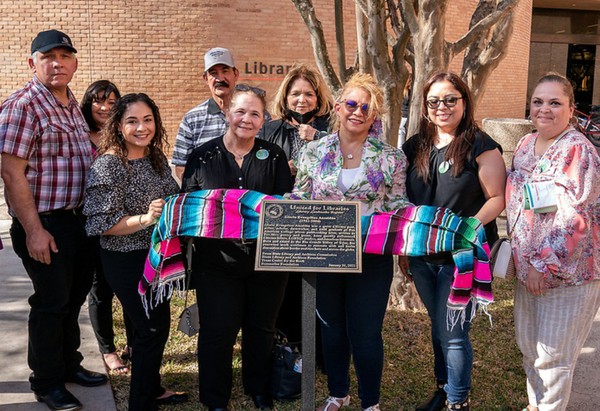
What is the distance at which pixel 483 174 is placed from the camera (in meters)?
3.38

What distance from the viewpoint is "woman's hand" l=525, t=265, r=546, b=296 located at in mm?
3271

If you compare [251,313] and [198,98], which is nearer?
[251,313]

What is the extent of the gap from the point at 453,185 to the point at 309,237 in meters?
0.90

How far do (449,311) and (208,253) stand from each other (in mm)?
1400

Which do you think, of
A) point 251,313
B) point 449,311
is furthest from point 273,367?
point 449,311

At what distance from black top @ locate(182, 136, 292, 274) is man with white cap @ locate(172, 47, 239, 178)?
77cm

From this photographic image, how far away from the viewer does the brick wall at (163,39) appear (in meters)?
13.7

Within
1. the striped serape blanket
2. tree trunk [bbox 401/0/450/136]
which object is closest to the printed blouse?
the striped serape blanket

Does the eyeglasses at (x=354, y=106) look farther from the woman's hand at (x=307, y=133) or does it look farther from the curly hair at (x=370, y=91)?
the woman's hand at (x=307, y=133)

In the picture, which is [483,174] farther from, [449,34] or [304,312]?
[449,34]

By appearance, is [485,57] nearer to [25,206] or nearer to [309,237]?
[309,237]

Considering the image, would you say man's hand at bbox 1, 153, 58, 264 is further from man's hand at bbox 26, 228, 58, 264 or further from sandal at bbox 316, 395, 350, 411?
sandal at bbox 316, 395, 350, 411

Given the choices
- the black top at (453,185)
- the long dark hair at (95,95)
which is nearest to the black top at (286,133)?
the black top at (453,185)

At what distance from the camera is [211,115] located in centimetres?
441
